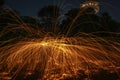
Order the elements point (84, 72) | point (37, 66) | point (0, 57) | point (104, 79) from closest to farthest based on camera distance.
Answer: point (104, 79) → point (84, 72) → point (37, 66) → point (0, 57)

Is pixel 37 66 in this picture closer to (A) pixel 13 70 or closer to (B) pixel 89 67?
(A) pixel 13 70

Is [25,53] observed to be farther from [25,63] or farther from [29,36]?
[29,36]

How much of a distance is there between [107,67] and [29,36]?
15.8ft

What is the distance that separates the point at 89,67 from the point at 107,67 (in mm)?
395

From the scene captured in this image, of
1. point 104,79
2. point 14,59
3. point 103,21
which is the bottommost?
point 104,79

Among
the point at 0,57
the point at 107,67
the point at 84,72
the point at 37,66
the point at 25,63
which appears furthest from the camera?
the point at 0,57

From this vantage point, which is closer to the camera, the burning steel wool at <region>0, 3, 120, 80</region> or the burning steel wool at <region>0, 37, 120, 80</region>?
the burning steel wool at <region>0, 3, 120, 80</region>

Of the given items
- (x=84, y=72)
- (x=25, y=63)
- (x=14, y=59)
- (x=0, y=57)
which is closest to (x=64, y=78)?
(x=84, y=72)

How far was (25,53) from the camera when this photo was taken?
21.2ft

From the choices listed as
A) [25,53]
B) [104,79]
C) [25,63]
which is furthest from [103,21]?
[104,79]

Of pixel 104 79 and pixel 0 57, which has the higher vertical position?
pixel 0 57

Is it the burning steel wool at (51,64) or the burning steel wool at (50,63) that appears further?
Answer: the burning steel wool at (50,63)

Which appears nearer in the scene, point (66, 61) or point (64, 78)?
point (64, 78)

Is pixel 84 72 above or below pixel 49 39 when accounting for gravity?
below
